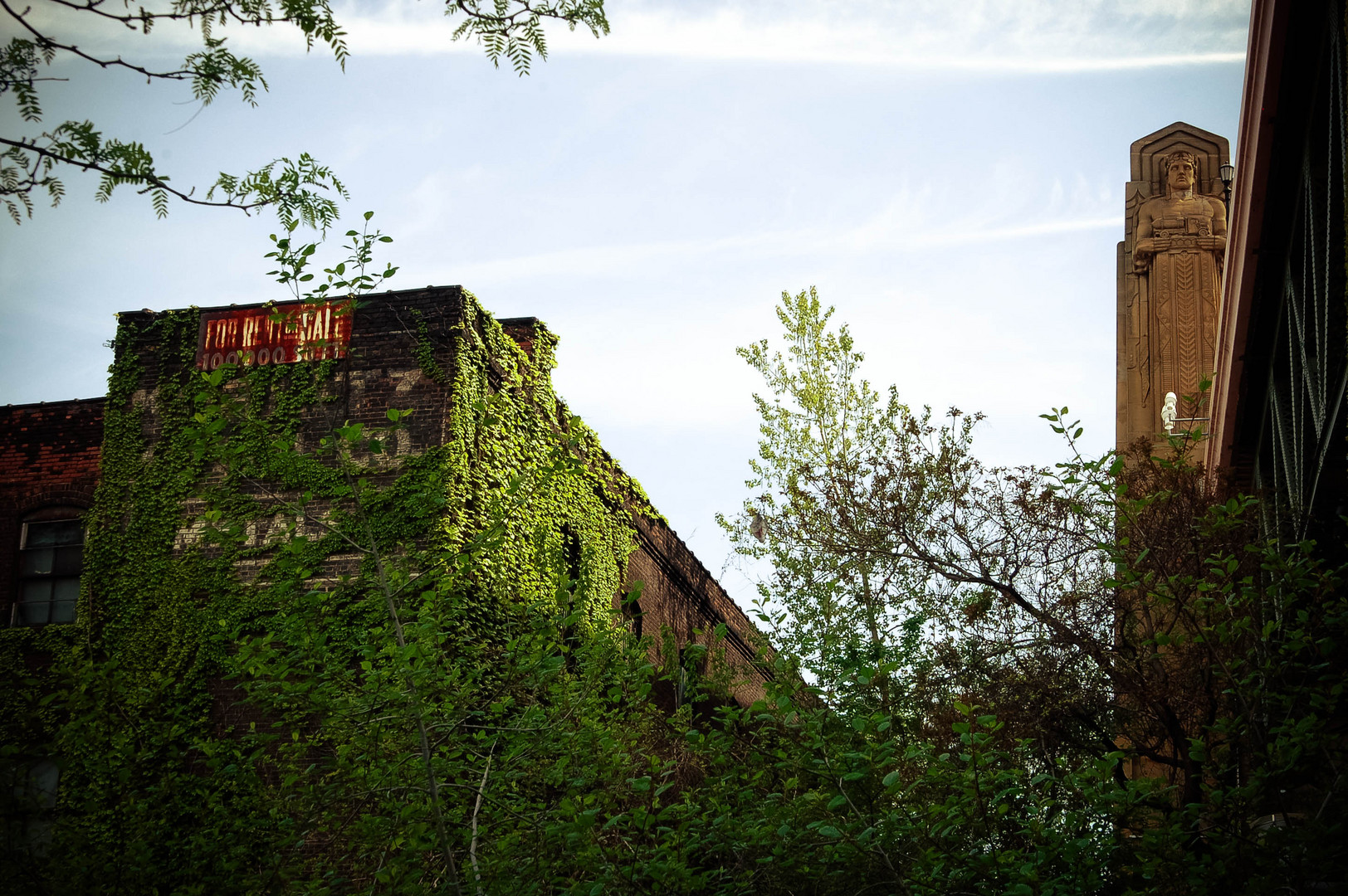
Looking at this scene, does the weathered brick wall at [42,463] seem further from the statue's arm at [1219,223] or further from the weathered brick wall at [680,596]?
the statue's arm at [1219,223]

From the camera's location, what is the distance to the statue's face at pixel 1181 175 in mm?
20422

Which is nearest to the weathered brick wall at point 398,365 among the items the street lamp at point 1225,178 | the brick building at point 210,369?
the brick building at point 210,369

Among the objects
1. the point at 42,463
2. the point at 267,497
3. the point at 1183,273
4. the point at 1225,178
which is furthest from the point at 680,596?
the point at 1225,178

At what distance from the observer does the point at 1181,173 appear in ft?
67.1

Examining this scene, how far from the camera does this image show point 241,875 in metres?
6.59

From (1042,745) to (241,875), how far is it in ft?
24.6

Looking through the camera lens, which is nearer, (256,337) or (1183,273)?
(256,337)

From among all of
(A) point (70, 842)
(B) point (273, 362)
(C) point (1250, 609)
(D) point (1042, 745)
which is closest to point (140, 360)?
(B) point (273, 362)

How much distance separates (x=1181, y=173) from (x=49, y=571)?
20358mm

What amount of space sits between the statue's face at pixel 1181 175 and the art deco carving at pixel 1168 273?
0.05 ft

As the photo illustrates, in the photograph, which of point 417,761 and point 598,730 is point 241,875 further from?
point 598,730

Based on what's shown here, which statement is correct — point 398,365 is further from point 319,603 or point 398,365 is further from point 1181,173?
point 1181,173

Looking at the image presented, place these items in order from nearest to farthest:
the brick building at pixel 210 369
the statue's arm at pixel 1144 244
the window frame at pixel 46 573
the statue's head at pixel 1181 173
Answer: the brick building at pixel 210 369
the window frame at pixel 46 573
the statue's arm at pixel 1144 244
the statue's head at pixel 1181 173

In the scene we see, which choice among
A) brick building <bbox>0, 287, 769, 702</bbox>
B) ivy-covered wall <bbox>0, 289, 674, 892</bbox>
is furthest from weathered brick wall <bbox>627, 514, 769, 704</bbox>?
ivy-covered wall <bbox>0, 289, 674, 892</bbox>
